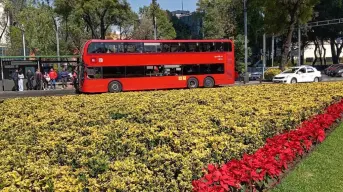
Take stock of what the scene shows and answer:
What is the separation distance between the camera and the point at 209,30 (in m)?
46.2

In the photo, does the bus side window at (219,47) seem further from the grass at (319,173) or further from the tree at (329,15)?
the tree at (329,15)

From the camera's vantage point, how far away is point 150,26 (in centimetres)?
5078

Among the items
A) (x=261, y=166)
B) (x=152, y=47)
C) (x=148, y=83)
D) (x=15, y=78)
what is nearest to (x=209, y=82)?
(x=148, y=83)

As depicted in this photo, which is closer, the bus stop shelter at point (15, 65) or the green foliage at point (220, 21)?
the bus stop shelter at point (15, 65)

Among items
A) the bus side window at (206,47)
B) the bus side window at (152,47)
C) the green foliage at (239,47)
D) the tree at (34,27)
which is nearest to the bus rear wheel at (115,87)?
the bus side window at (152,47)

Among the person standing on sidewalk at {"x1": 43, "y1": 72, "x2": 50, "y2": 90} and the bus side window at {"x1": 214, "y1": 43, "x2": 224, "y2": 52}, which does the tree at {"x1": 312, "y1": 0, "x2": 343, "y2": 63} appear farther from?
the person standing on sidewalk at {"x1": 43, "y1": 72, "x2": 50, "y2": 90}

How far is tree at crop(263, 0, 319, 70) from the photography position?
29159 millimetres

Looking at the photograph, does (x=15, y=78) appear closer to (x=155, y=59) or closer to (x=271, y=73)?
(x=155, y=59)

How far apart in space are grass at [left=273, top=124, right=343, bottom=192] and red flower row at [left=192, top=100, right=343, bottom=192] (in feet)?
0.55

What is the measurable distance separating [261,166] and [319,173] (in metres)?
1.51

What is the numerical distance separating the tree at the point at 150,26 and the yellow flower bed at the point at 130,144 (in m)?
32.1

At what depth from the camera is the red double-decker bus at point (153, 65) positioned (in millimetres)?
22219

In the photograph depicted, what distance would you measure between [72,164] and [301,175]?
10.7ft

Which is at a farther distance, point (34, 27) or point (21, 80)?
point (34, 27)
